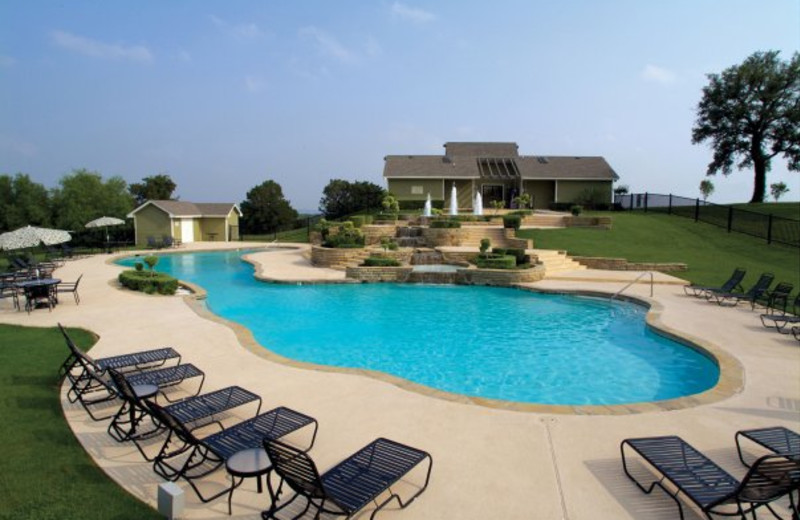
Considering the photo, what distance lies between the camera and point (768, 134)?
33.8 meters

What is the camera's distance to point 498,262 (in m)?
17.8

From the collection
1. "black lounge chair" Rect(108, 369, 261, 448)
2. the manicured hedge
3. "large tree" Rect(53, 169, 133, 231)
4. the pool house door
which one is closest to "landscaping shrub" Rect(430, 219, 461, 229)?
the manicured hedge

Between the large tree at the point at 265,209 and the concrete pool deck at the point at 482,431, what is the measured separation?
152ft

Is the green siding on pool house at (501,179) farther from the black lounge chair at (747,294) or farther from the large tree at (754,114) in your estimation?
the black lounge chair at (747,294)

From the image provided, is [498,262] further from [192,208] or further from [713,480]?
[192,208]

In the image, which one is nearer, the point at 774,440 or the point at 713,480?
Answer: the point at 713,480

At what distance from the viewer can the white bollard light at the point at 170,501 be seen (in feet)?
11.5

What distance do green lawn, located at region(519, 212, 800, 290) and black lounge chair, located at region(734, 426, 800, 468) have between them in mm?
12893

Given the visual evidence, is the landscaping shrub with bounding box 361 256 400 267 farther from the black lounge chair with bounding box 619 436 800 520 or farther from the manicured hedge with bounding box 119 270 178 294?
the black lounge chair with bounding box 619 436 800 520

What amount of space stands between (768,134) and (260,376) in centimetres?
4099

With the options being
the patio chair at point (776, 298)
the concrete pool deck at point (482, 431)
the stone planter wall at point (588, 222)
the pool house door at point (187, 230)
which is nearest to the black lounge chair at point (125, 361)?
the concrete pool deck at point (482, 431)

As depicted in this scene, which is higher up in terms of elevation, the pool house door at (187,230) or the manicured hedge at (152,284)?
the pool house door at (187,230)

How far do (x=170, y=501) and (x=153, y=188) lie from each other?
64.1m

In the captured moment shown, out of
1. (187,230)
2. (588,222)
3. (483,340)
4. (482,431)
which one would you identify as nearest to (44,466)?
(482,431)
